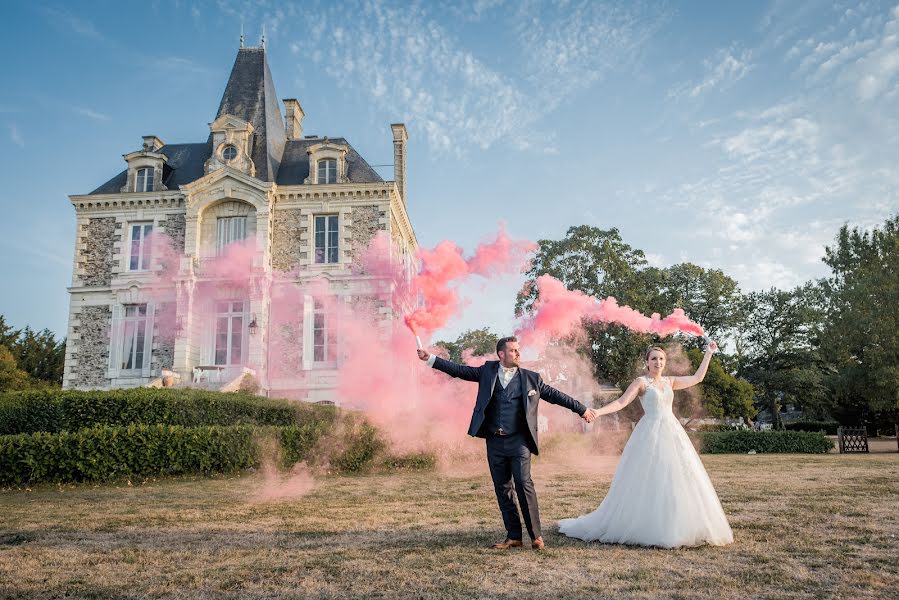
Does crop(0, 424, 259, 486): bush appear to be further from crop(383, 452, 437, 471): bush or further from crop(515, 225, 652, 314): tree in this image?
crop(515, 225, 652, 314): tree

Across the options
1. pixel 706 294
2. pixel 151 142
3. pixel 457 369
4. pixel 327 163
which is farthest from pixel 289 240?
pixel 706 294

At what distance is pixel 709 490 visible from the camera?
6.51m

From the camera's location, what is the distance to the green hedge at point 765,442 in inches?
1008

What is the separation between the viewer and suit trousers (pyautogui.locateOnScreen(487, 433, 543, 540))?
6.23m

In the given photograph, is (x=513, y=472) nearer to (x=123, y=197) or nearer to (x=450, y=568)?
(x=450, y=568)

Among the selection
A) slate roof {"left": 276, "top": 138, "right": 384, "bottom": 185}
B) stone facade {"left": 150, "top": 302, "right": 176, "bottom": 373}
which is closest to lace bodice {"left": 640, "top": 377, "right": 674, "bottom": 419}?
slate roof {"left": 276, "top": 138, "right": 384, "bottom": 185}

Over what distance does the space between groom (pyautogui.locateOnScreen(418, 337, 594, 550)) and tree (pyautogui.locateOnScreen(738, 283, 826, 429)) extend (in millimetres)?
44501

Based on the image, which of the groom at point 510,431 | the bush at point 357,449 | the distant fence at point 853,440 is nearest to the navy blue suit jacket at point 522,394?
the groom at point 510,431

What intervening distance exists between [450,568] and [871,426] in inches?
1863

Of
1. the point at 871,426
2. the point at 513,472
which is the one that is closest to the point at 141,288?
the point at 513,472

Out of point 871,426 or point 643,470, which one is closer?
point 643,470

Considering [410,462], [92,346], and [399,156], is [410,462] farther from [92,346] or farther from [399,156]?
[399,156]

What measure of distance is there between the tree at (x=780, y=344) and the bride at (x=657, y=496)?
143 feet

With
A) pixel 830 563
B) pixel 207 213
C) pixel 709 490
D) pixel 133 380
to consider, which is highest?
pixel 207 213
